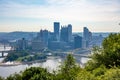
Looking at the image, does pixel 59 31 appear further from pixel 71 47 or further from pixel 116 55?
pixel 116 55

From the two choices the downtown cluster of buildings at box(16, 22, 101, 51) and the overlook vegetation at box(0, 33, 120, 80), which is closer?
the overlook vegetation at box(0, 33, 120, 80)

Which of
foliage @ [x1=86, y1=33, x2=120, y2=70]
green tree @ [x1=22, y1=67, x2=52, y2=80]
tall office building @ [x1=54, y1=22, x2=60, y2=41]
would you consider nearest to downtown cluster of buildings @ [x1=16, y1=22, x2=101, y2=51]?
tall office building @ [x1=54, y1=22, x2=60, y2=41]

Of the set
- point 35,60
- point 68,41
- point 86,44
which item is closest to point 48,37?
point 68,41

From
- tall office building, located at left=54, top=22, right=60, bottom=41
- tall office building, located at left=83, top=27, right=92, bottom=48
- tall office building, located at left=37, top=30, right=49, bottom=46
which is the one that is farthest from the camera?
tall office building, located at left=54, top=22, right=60, bottom=41

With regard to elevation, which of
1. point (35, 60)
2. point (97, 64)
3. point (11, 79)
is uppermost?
point (97, 64)

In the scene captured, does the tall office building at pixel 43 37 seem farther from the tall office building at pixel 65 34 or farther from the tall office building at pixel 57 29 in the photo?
the tall office building at pixel 65 34

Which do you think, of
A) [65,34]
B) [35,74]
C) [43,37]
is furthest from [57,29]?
[35,74]

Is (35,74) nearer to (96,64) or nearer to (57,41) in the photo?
(96,64)

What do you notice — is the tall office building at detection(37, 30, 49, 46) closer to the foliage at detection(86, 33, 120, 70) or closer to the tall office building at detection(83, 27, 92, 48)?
the tall office building at detection(83, 27, 92, 48)

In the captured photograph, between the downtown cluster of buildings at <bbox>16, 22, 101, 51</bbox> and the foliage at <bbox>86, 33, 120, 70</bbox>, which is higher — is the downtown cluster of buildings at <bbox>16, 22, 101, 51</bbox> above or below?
below
